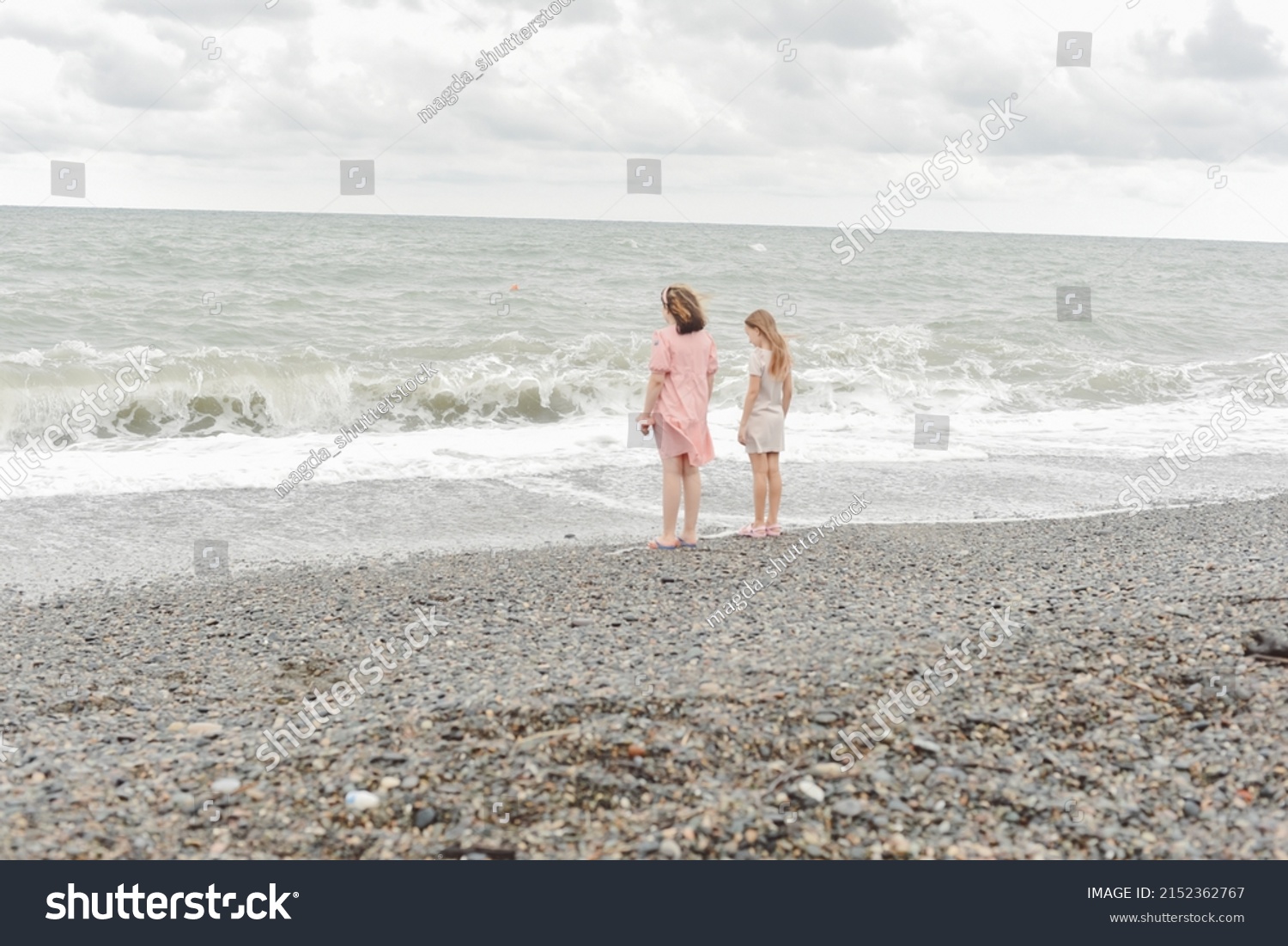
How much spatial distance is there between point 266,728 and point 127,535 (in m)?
5.09

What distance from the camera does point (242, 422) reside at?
47.8 feet

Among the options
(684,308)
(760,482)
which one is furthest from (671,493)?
(684,308)

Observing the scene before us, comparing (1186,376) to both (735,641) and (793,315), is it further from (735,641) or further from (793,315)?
(735,641)

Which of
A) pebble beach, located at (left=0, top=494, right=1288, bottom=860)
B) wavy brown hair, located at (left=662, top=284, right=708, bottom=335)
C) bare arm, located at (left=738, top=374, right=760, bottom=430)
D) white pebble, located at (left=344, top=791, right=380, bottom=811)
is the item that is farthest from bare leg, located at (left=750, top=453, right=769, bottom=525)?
white pebble, located at (left=344, top=791, right=380, bottom=811)

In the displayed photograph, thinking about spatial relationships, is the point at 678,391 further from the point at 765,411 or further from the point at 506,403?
the point at 506,403

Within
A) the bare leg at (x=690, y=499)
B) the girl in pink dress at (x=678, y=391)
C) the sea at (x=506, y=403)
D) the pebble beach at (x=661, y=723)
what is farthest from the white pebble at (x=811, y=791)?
the sea at (x=506, y=403)

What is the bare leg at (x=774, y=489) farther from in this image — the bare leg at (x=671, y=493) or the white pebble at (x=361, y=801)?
the white pebble at (x=361, y=801)

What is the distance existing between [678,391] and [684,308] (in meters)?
0.60

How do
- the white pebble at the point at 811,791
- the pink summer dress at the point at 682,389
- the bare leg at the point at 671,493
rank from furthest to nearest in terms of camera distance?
the bare leg at the point at 671,493
the pink summer dress at the point at 682,389
the white pebble at the point at 811,791

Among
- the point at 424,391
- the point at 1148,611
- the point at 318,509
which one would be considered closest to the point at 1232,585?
the point at 1148,611

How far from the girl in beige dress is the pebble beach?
5.20ft

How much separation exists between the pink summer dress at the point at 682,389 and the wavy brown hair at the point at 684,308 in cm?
7

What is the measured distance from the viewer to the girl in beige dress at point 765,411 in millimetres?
7816

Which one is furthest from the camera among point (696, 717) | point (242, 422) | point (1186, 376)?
point (1186, 376)
